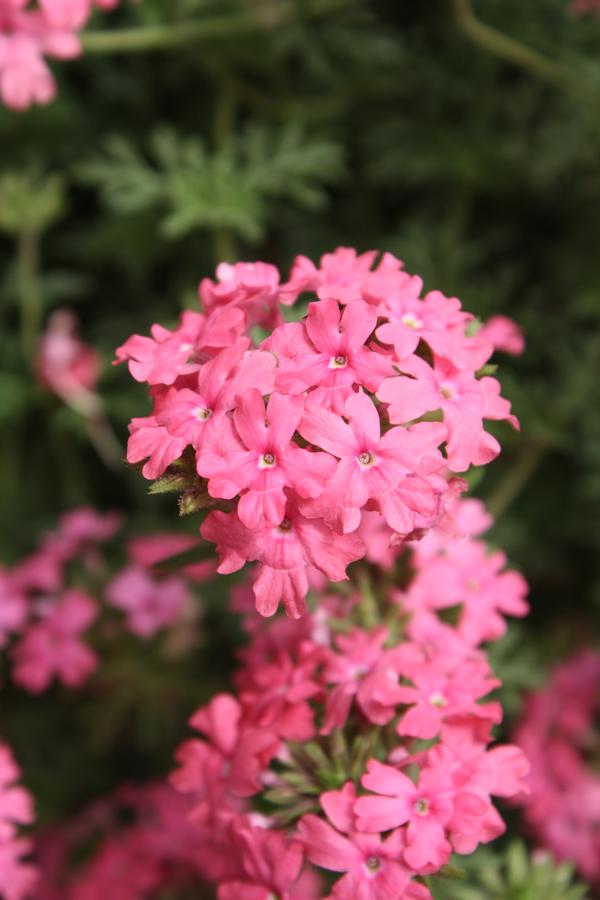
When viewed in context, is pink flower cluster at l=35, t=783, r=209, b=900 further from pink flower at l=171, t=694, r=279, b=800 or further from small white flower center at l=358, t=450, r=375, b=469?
small white flower center at l=358, t=450, r=375, b=469

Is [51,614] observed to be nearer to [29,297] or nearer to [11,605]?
[11,605]

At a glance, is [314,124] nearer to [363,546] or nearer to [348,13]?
[348,13]

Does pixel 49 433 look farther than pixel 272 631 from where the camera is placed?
Yes

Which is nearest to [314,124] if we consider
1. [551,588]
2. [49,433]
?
[49,433]

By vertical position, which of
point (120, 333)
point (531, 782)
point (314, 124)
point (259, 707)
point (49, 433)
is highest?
point (314, 124)

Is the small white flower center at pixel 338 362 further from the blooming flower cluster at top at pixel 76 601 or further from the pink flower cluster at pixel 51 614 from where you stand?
the pink flower cluster at pixel 51 614

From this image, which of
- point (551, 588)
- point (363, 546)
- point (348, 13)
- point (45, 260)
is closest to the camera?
point (363, 546)

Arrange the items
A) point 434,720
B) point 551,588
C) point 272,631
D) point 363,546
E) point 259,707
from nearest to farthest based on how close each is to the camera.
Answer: point 363,546 < point 434,720 < point 259,707 < point 272,631 < point 551,588

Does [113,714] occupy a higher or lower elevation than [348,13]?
lower

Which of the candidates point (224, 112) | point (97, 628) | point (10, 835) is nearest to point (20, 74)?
point (224, 112)
